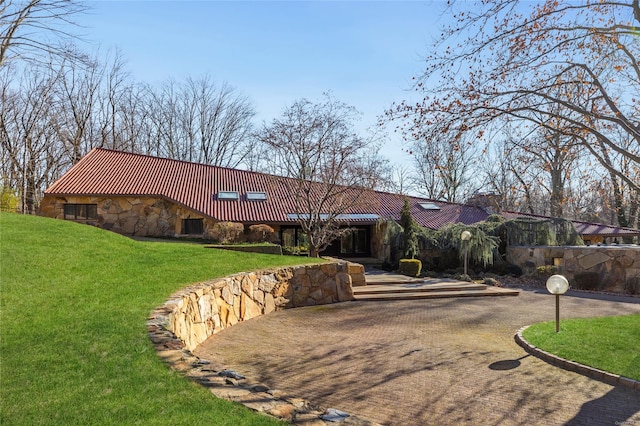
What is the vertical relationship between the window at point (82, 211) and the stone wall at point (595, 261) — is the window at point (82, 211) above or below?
above

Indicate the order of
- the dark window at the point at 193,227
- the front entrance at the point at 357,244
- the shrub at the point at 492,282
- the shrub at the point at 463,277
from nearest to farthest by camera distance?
the shrub at the point at 492,282
the shrub at the point at 463,277
the dark window at the point at 193,227
the front entrance at the point at 357,244

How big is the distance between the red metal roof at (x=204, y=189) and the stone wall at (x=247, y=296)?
357 inches

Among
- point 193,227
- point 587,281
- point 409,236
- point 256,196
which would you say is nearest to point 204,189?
point 256,196

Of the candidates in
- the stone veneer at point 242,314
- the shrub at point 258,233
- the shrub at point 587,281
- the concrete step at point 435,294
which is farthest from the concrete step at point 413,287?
the shrub at point 258,233

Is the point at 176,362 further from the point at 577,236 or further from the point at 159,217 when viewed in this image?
the point at 577,236

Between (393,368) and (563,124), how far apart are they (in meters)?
5.47

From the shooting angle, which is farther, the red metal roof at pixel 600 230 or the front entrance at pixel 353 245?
the red metal roof at pixel 600 230

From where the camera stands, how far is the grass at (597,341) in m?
6.33

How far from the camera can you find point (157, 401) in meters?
3.56

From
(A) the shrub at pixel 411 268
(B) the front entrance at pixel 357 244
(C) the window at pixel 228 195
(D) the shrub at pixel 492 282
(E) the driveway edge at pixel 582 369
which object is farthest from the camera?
(B) the front entrance at pixel 357 244

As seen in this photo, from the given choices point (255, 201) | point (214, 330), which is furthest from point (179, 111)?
point (214, 330)

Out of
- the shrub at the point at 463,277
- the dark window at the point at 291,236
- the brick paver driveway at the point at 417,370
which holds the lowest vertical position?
the brick paver driveway at the point at 417,370

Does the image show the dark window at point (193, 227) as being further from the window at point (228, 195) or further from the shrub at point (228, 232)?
the shrub at point (228, 232)

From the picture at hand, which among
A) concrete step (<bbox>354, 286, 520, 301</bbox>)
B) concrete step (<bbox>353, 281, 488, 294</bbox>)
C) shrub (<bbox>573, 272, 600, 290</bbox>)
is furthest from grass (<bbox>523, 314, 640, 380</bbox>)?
shrub (<bbox>573, 272, 600, 290</bbox>)
